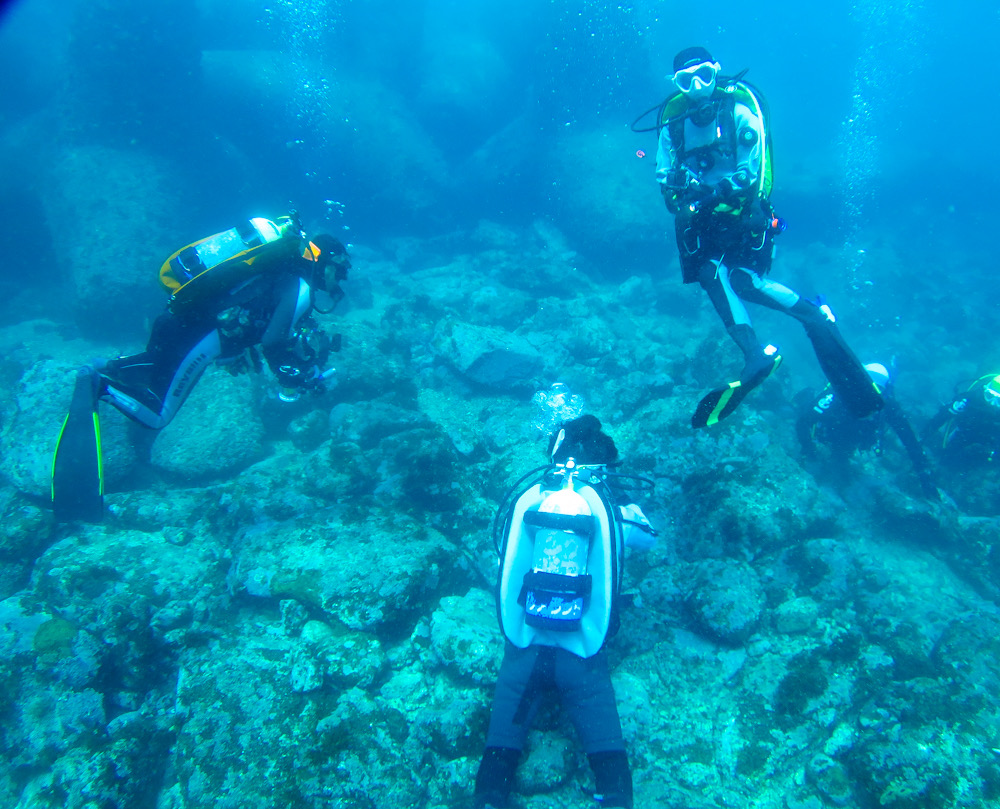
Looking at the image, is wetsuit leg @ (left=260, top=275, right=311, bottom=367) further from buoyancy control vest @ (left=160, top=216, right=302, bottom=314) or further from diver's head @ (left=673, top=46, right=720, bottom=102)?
diver's head @ (left=673, top=46, right=720, bottom=102)

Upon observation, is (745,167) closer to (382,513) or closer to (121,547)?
(382,513)

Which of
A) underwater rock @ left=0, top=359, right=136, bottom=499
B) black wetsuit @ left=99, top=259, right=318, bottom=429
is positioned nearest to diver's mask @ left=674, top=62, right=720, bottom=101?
black wetsuit @ left=99, top=259, right=318, bottom=429

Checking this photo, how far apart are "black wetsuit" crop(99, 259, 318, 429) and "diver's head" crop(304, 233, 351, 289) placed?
0.21m

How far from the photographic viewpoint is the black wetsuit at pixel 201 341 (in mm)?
4602

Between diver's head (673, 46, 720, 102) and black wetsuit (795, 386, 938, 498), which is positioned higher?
diver's head (673, 46, 720, 102)

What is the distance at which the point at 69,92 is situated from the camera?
13008 millimetres

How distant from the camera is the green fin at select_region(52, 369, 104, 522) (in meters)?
4.57

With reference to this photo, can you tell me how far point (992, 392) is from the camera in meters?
6.39

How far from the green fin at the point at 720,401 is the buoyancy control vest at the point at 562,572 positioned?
0.93 m

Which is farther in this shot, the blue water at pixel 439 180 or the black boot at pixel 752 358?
the blue water at pixel 439 180

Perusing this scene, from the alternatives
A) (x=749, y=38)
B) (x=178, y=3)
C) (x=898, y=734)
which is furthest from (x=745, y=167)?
(x=749, y=38)

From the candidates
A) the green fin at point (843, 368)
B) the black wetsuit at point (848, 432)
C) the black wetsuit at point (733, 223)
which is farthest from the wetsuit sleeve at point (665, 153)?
the black wetsuit at point (848, 432)

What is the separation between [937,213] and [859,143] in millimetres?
10385

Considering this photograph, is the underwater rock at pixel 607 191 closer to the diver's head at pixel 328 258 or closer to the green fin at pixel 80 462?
the diver's head at pixel 328 258
